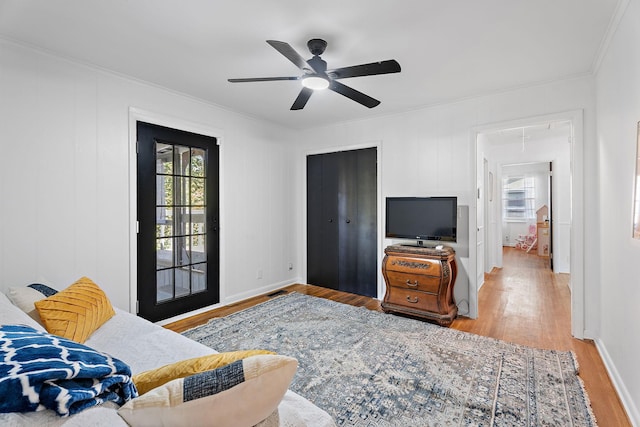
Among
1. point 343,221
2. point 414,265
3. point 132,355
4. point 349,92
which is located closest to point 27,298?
point 132,355

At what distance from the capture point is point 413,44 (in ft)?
7.84

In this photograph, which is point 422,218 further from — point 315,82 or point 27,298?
point 27,298

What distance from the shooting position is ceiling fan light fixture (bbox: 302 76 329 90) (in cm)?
230

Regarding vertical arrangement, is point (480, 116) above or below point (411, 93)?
below

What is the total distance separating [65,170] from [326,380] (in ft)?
8.92

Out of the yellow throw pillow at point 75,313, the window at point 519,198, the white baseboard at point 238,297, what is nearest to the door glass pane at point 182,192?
the white baseboard at point 238,297

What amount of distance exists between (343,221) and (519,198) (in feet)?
24.1

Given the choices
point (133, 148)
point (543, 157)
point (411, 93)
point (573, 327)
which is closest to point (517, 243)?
point (543, 157)

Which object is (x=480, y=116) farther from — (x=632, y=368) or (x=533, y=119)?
(x=632, y=368)

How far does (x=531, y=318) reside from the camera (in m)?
3.44

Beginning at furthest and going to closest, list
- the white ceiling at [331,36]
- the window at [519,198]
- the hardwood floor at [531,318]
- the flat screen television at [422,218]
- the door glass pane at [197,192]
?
the window at [519,198] < the door glass pane at [197,192] < the flat screen television at [422,218] < the hardwood floor at [531,318] < the white ceiling at [331,36]

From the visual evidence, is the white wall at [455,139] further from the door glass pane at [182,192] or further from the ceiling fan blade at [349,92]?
the door glass pane at [182,192]

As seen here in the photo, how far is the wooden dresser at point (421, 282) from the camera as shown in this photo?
10.7 ft

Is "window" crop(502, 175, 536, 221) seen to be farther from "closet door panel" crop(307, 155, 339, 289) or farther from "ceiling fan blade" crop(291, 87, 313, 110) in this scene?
"ceiling fan blade" crop(291, 87, 313, 110)
